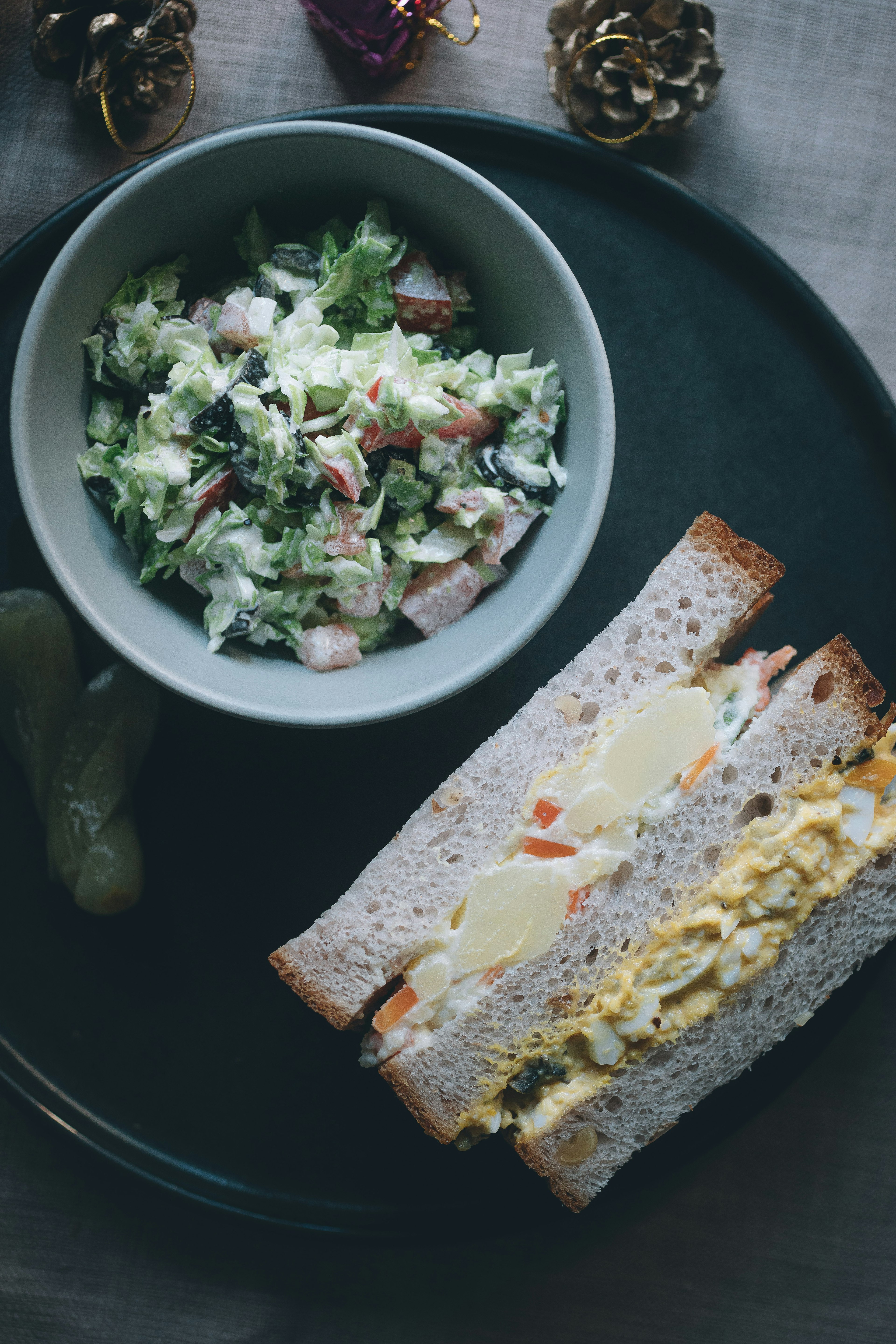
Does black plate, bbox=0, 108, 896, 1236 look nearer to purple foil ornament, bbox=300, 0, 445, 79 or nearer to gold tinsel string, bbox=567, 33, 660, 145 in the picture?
gold tinsel string, bbox=567, 33, 660, 145

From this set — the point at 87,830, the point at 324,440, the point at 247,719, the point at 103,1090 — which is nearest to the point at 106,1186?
the point at 103,1090

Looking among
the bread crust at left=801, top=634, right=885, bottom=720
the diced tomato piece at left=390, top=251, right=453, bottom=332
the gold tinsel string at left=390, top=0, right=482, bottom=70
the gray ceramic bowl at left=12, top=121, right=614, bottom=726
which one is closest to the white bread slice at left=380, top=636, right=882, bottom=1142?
the bread crust at left=801, top=634, right=885, bottom=720

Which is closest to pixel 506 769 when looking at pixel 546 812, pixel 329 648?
pixel 546 812

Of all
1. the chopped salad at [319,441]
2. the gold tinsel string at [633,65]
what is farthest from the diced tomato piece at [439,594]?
the gold tinsel string at [633,65]

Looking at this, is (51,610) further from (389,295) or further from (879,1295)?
(879,1295)

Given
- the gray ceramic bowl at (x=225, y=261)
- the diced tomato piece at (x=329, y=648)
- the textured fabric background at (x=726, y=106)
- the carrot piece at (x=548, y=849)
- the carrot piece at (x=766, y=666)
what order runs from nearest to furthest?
1. the gray ceramic bowl at (x=225, y=261)
2. the diced tomato piece at (x=329, y=648)
3. the carrot piece at (x=548, y=849)
4. the carrot piece at (x=766, y=666)
5. the textured fabric background at (x=726, y=106)

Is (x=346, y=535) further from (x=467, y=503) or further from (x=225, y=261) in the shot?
(x=225, y=261)

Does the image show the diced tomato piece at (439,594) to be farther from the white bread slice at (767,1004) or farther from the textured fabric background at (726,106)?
the textured fabric background at (726,106)

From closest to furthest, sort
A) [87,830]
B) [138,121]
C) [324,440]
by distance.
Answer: [324,440], [87,830], [138,121]
